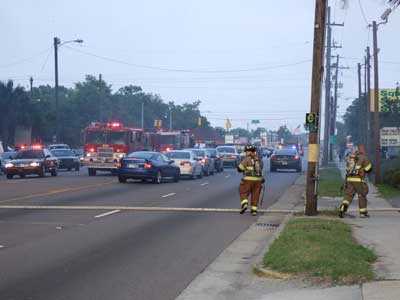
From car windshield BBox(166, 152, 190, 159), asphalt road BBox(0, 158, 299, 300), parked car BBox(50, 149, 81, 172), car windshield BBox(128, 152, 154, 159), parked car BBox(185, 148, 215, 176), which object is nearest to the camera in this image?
asphalt road BBox(0, 158, 299, 300)

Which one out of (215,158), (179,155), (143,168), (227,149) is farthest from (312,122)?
(227,149)

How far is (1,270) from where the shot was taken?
10.3 m

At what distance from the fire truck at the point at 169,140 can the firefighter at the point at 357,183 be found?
30.0 metres

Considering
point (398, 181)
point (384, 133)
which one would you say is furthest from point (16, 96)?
point (398, 181)

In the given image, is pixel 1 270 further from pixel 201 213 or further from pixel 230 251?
pixel 201 213

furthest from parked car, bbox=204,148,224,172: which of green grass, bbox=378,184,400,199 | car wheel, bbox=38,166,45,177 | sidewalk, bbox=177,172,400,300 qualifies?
sidewalk, bbox=177,172,400,300

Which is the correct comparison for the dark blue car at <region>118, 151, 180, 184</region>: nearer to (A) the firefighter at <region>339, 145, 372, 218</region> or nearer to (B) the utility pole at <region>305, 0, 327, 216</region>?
(B) the utility pole at <region>305, 0, 327, 216</region>

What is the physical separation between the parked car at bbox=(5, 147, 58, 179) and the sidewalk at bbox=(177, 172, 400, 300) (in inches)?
910

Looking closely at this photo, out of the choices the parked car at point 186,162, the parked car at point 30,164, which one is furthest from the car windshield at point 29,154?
the parked car at point 186,162

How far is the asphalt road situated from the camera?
9383mm

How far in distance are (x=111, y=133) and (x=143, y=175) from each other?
8.52m

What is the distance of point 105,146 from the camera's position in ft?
127

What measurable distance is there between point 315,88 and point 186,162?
767 inches

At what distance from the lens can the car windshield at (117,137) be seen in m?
39.0
